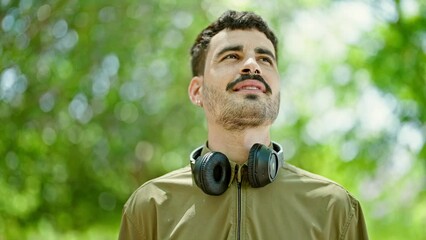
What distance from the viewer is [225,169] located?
2568 millimetres

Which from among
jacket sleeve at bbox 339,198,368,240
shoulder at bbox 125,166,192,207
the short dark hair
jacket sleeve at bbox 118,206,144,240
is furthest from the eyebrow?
jacket sleeve at bbox 118,206,144,240

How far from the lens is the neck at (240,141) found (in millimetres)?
2666

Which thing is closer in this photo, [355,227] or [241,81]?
[355,227]

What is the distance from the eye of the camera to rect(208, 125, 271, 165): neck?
2666 millimetres

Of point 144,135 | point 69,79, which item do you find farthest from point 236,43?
point 144,135

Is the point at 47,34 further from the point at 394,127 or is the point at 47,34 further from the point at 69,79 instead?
the point at 394,127

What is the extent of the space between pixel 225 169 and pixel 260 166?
0.48ft

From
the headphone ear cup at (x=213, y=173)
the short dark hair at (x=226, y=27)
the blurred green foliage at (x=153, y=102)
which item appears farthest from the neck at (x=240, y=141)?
the blurred green foliage at (x=153, y=102)

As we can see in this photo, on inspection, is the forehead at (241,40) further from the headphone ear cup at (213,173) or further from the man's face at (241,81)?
the headphone ear cup at (213,173)

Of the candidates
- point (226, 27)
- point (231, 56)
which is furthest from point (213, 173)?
point (226, 27)

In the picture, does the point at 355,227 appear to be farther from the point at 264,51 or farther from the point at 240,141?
the point at 264,51

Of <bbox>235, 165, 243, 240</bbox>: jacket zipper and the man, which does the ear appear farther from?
<bbox>235, 165, 243, 240</bbox>: jacket zipper

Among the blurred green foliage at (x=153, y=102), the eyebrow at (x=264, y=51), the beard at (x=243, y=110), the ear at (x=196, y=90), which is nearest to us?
the beard at (x=243, y=110)

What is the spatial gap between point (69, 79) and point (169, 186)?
350 inches
